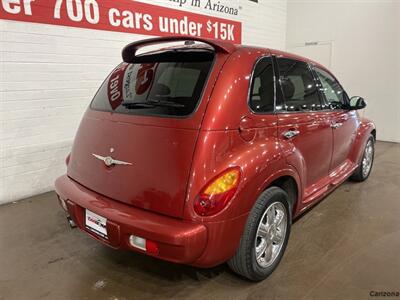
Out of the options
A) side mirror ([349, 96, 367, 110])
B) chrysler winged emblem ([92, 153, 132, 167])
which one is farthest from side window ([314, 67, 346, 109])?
chrysler winged emblem ([92, 153, 132, 167])

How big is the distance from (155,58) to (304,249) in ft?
6.09

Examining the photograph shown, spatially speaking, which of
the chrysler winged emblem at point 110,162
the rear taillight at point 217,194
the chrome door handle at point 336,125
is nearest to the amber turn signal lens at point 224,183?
the rear taillight at point 217,194

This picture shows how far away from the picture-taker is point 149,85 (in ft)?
7.10

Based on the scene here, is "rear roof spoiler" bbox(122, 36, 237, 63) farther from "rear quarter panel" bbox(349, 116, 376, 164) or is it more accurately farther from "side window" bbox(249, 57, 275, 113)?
"rear quarter panel" bbox(349, 116, 376, 164)

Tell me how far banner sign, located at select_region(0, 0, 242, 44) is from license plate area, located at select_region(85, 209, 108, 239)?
102 inches

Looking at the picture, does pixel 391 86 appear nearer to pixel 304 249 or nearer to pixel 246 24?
pixel 246 24

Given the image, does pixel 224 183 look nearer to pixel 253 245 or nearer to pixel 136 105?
pixel 253 245

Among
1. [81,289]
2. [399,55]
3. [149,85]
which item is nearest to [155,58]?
[149,85]

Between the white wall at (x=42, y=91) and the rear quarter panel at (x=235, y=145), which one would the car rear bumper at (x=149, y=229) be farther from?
the white wall at (x=42, y=91)

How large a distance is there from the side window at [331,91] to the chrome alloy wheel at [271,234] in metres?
1.35

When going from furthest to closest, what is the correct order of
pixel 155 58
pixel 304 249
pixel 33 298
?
1. pixel 304 249
2. pixel 155 58
3. pixel 33 298

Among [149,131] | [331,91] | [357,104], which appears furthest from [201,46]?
[357,104]

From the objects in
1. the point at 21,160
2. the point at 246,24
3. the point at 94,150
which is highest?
the point at 246,24

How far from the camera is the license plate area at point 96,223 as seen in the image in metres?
1.93
